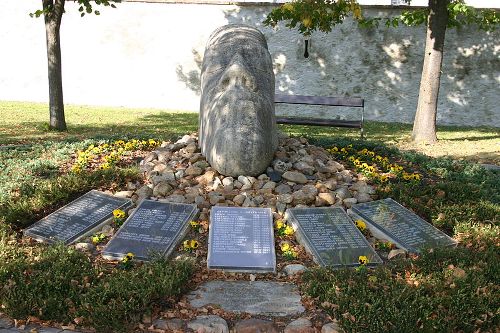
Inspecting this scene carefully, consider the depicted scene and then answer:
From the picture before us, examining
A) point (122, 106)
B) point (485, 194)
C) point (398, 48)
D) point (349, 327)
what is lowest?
point (349, 327)

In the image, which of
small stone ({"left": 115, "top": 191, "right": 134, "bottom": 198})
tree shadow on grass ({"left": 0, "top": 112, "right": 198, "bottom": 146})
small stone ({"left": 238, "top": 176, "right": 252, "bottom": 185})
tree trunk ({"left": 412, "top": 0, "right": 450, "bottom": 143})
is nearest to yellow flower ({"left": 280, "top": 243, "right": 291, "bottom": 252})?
small stone ({"left": 238, "top": 176, "right": 252, "bottom": 185})

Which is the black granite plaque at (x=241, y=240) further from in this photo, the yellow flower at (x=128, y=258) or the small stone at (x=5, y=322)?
the small stone at (x=5, y=322)

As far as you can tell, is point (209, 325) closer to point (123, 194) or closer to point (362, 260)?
point (362, 260)

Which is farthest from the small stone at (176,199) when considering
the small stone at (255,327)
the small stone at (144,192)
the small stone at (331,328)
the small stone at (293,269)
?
the small stone at (331,328)

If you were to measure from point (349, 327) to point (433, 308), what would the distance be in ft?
2.18

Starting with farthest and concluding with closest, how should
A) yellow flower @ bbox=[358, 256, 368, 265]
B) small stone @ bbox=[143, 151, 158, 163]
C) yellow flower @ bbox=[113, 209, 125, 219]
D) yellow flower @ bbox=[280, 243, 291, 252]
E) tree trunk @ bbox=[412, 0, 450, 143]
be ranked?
tree trunk @ bbox=[412, 0, 450, 143] → small stone @ bbox=[143, 151, 158, 163] → yellow flower @ bbox=[113, 209, 125, 219] → yellow flower @ bbox=[280, 243, 291, 252] → yellow flower @ bbox=[358, 256, 368, 265]

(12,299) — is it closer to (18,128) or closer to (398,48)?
(18,128)

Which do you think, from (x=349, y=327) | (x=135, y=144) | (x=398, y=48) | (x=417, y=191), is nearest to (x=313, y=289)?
(x=349, y=327)

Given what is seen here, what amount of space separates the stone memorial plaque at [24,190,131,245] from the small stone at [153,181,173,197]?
1.07ft

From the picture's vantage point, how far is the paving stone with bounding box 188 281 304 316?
12.6 ft

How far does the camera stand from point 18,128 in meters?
11.1

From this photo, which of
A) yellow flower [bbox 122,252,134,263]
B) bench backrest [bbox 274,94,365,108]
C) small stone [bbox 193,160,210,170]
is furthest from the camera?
bench backrest [bbox 274,94,365,108]

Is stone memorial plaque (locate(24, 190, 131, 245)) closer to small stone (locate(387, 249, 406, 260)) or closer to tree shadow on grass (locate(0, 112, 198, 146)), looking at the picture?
small stone (locate(387, 249, 406, 260))

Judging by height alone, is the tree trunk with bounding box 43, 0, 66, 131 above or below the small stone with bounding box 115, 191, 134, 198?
above
